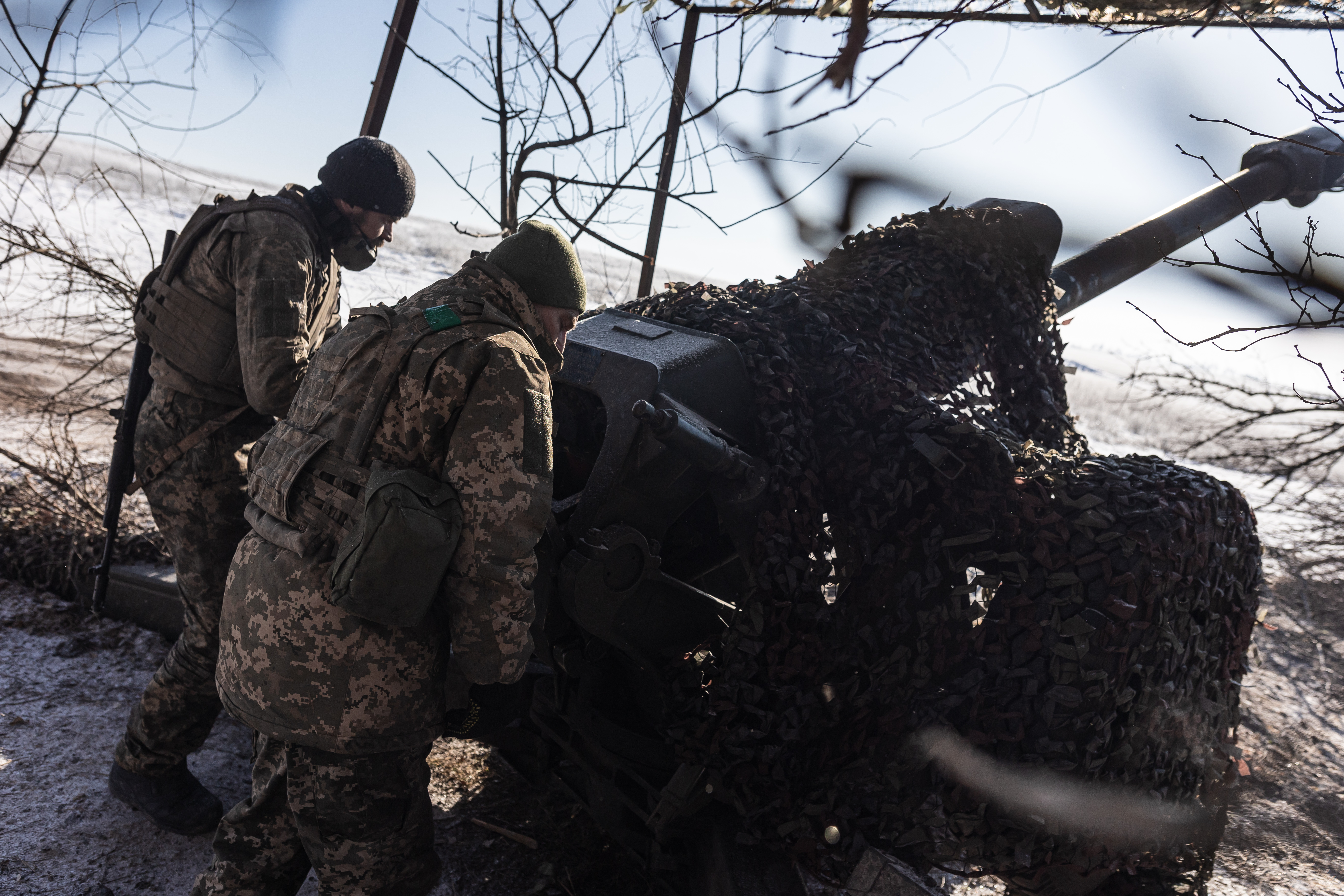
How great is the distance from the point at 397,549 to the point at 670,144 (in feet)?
12.6

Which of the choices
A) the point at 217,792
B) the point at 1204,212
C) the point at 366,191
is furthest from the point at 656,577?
the point at 1204,212

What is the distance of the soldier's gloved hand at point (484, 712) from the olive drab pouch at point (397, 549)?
2.07 feet

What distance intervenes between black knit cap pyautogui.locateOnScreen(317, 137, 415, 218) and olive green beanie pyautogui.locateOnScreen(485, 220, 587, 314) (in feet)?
3.55

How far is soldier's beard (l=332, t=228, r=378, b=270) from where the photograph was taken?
10.3 feet

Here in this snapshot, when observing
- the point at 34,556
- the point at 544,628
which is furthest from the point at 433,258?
the point at 544,628

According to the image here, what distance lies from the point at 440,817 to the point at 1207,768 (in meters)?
2.86

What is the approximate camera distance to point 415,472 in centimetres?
196

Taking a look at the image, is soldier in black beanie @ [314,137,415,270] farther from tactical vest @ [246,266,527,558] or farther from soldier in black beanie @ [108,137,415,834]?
tactical vest @ [246,266,527,558]

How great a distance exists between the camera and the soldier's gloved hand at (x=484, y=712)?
247 cm

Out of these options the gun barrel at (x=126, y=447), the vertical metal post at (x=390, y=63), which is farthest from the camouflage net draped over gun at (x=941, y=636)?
the vertical metal post at (x=390, y=63)

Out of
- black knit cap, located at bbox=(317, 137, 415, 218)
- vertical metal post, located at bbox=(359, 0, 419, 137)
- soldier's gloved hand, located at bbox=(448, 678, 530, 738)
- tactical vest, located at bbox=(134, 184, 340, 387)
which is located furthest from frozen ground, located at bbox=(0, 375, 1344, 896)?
vertical metal post, located at bbox=(359, 0, 419, 137)

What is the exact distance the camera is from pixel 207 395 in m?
3.08

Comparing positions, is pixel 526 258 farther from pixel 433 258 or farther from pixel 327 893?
pixel 433 258

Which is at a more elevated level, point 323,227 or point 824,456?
point 323,227
